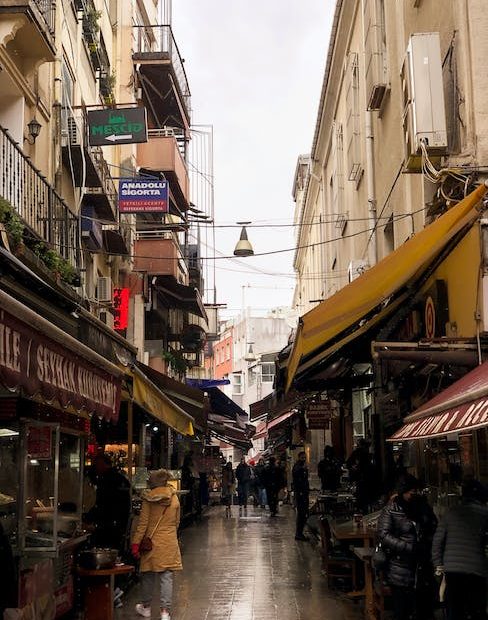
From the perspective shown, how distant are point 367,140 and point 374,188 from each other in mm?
885

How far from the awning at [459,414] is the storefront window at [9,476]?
141 inches

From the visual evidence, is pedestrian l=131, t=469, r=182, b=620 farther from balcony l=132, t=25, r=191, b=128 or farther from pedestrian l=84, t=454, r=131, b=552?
balcony l=132, t=25, r=191, b=128

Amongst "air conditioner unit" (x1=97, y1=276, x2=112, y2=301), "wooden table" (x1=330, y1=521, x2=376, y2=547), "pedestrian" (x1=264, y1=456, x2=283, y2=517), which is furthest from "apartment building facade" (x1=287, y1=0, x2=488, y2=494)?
"pedestrian" (x1=264, y1=456, x2=283, y2=517)

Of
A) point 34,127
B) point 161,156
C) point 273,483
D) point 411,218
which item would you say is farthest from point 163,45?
point 411,218

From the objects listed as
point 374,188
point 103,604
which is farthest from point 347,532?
point 374,188

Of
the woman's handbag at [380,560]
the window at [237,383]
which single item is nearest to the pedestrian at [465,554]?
the woman's handbag at [380,560]

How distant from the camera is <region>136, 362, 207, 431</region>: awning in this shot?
51.1ft

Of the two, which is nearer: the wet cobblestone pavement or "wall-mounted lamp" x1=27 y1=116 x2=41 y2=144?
the wet cobblestone pavement

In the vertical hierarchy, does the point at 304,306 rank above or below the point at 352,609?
above

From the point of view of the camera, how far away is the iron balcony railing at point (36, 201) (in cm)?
1132

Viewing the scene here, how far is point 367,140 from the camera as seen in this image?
15922 mm

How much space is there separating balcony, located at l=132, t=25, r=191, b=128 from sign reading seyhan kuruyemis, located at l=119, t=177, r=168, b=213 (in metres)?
6.71

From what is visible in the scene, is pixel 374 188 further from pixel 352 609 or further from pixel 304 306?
pixel 304 306

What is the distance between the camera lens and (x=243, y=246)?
20.7m
